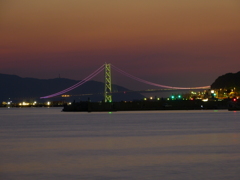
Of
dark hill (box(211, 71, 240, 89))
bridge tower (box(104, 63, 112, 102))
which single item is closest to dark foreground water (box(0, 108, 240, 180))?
bridge tower (box(104, 63, 112, 102))

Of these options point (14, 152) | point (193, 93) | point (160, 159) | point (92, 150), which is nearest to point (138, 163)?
point (160, 159)

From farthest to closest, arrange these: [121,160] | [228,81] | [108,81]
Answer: [228,81] → [108,81] → [121,160]

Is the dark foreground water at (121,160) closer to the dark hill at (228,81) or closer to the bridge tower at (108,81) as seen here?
the bridge tower at (108,81)

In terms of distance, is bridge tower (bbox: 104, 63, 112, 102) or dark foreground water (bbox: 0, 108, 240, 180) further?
bridge tower (bbox: 104, 63, 112, 102)

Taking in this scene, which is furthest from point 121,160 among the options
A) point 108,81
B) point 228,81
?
point 228,81

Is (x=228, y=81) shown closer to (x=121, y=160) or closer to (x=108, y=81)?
(x=108, y=81)

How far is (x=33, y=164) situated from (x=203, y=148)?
5.92m

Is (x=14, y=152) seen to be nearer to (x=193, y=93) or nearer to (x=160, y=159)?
(x=160, y=159)

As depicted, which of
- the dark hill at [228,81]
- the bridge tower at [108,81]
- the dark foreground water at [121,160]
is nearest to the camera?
the dark foreground water at [121,160]

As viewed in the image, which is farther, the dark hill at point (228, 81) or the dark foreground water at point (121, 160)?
the dark hill at point (228, 81)

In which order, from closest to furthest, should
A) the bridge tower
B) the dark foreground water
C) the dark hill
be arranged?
1. the dark foreground water
2. the bridge tower
3. the dark hill

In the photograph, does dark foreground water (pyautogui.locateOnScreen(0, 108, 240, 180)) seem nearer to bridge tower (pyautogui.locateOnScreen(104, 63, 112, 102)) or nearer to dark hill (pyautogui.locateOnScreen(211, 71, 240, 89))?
bridge tower (pyautogui.locateOnScreen(104, 63, 112, 102))

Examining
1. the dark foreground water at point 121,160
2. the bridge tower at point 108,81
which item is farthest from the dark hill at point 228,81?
the dark foreground water at point 121,160

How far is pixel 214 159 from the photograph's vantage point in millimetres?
13891
